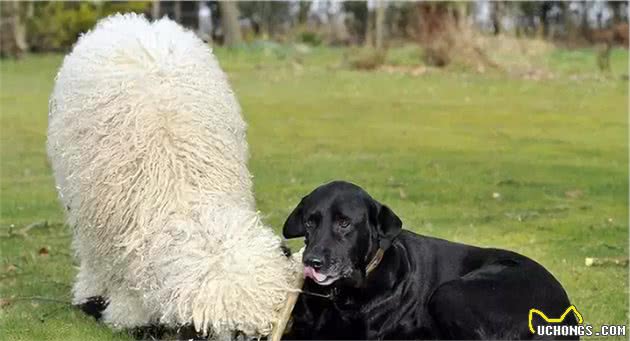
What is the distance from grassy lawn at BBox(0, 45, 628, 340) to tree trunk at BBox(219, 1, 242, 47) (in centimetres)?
Result: 462

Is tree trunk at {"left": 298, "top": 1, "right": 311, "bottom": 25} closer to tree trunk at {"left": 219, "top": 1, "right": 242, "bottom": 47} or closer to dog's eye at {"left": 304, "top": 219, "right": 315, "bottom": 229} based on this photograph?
tree trunk at {"left": 219, "top": 1, "right": 242, "bottom": 47}

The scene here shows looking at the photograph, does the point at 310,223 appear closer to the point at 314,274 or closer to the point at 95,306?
the point at 314,274

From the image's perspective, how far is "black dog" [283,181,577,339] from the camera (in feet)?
14.9

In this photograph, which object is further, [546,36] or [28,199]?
[546,36]

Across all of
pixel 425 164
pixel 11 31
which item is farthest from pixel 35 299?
pixel 11 31

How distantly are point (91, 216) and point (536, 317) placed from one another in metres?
2.15

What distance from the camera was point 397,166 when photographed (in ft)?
37.0

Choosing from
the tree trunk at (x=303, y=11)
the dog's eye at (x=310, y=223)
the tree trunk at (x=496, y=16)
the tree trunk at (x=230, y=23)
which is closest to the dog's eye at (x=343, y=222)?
the dog's eye at (x=310, y=223)

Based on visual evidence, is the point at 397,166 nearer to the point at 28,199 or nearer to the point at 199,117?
the point at 28,199

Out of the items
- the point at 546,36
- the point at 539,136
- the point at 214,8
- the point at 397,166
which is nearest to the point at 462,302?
the point at 397,166

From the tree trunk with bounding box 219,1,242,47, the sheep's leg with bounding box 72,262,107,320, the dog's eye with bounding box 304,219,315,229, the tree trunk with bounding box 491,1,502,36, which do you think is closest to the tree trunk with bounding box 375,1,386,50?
the tree trunk with bounding box 491,1,502,36

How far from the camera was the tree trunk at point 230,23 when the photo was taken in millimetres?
26844

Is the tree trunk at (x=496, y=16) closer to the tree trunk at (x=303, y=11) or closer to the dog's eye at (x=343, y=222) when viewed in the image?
the tree trunk at (x=303, y=11)

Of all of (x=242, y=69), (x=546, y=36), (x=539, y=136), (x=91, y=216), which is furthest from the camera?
(x=546, y=36)
